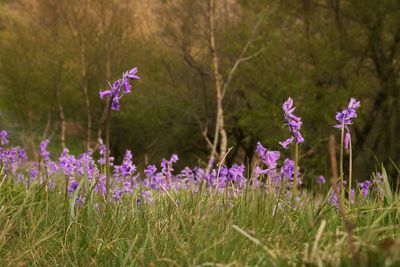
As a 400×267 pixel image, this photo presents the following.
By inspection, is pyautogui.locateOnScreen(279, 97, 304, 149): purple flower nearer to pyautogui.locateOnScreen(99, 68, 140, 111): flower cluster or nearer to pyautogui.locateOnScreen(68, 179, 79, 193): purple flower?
pyautogui.locateOnScreen(99, 68, 140, 111): flower cluster

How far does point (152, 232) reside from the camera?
10.7 ft

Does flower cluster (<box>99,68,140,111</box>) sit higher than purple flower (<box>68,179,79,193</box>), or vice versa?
flower cluster (<box>99,68,140,111</box>)

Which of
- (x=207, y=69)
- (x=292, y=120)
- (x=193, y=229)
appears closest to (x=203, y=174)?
(x=292, y=120)

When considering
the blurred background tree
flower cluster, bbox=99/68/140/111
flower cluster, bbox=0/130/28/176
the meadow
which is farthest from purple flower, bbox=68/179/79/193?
the blurred background tree

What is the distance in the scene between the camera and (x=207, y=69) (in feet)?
69.1

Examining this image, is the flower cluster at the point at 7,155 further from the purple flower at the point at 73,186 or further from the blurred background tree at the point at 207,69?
the blurred background tree at the point at 207,69

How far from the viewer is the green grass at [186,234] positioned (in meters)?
2.49

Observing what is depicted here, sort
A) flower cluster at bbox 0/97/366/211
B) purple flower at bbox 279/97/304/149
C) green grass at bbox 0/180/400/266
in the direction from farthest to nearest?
flower cluster at bbox 0/97/366/211 < purple flower at bbox 279/97/304/149 < green grass at bbox 0/180/400/266

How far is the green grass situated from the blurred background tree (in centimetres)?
827

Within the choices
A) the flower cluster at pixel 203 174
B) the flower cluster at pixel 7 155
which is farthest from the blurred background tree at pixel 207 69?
the flower cluster at pixel 203 174

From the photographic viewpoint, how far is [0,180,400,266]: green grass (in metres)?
2.49

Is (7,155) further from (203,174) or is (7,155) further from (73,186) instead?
(203,174)

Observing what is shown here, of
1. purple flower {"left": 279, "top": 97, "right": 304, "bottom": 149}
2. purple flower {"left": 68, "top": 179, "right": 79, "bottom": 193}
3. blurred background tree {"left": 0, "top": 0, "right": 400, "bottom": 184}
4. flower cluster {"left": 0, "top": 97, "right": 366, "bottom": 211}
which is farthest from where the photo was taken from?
blurred background tree {"left": 0, "top": 0, "right": 400, "bottom": 184}

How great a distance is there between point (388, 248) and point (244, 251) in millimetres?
1010
